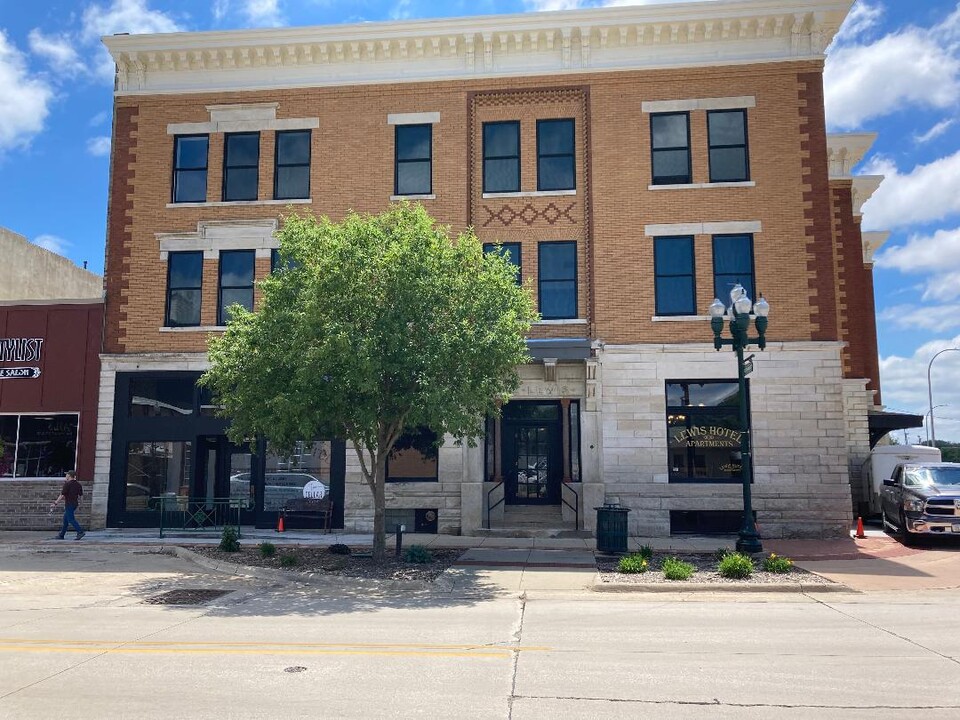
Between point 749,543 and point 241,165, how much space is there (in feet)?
53.6

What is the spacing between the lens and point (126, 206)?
71.3ft

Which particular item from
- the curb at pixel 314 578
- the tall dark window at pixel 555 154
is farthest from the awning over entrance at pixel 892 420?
the curb at pixel 314 578

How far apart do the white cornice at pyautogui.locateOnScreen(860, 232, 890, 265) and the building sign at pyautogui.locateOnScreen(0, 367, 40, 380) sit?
102ft

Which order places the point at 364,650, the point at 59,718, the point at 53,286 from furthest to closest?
the point at 53,286, the point at 364,650, the point at 59,718

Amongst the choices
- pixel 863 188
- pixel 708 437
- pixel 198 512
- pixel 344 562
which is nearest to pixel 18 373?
pixel 198 512

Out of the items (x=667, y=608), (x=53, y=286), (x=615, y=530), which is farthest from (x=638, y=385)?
(x=53, y=286)

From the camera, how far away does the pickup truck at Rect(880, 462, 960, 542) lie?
16.9m

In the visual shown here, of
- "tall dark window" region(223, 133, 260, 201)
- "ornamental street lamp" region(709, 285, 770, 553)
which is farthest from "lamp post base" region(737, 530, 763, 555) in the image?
"tall dark window" region(223, 133, 260, 201)

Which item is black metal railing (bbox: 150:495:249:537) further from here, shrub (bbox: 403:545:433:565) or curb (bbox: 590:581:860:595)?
curb (bbox: 590:581:860:595)

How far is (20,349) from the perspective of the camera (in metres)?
21.5

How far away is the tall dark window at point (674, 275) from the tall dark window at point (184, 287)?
12.3m

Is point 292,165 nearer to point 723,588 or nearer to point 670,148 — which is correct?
point 670,148

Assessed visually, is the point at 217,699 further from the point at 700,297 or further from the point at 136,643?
the point at 700,297

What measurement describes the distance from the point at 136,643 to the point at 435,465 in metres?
11.8
